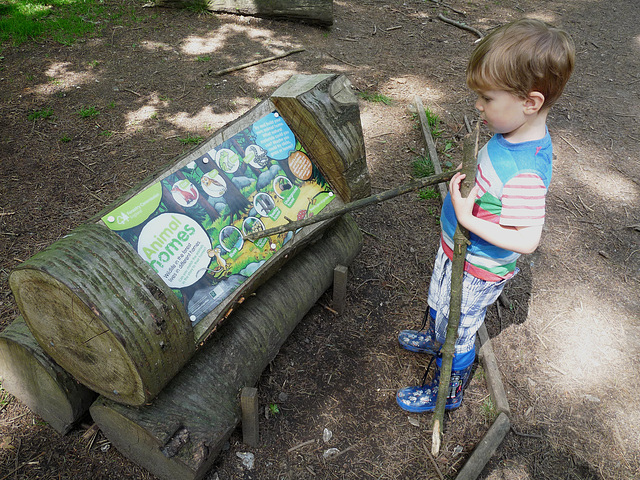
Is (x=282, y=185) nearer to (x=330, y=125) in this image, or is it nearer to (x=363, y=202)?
(x=330, y=125)

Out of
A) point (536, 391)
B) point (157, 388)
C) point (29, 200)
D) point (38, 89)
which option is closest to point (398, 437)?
point (536, 391)

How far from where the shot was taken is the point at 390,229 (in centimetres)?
429

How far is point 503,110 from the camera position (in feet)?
6.15

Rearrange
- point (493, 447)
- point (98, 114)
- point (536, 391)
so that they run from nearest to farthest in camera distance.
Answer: point (493, 447)
point (536, 391)
point (98, 114)

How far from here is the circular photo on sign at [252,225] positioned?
2.42m

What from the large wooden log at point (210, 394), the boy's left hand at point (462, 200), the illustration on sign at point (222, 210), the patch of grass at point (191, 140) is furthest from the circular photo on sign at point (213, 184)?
the patch of grass at point (191, 140)

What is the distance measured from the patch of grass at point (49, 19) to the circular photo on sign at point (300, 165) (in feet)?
19.2

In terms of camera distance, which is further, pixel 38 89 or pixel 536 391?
pixel 38 89

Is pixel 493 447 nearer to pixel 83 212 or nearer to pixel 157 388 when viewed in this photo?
pixel 157 388

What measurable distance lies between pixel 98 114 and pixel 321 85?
382 centimetres

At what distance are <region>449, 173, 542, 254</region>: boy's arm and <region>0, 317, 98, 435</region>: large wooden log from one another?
217 centimetres

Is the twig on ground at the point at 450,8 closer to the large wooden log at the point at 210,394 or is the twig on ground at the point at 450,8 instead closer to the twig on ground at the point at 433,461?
the large wooden log at the point at 210,394

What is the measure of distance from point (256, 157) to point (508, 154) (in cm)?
135

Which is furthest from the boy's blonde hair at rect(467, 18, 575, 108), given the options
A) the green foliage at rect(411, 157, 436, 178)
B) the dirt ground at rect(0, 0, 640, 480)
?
the green foliage at rect(411, 157, 436, 178)
